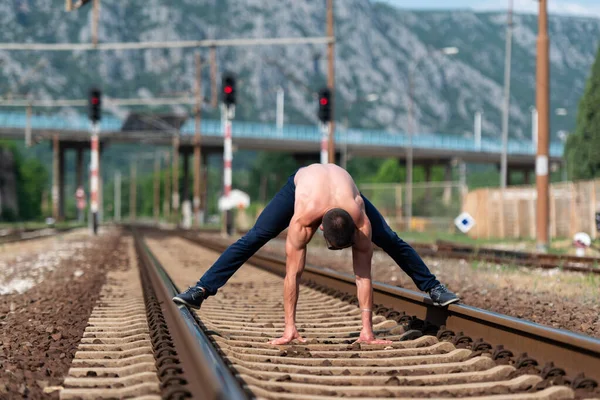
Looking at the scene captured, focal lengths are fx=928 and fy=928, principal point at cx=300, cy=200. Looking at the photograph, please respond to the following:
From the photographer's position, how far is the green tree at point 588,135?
181 feet

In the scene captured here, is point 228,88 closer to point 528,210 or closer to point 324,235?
point 528,210

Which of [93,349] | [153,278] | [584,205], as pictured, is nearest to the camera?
[93,349]

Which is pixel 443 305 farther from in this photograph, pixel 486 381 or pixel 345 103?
pixel 345 103

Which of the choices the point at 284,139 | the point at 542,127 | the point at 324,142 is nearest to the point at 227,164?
the point at 324,142

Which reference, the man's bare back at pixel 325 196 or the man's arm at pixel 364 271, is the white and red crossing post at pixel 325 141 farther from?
the man's bare back at pixel 325 196

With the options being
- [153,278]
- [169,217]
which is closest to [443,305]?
[153,278]

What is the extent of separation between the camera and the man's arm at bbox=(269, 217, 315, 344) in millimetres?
6516

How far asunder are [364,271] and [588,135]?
53.6m

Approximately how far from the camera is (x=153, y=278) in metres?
12.6

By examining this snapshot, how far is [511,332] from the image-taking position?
240 inches

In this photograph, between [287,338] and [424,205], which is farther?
[424,205]

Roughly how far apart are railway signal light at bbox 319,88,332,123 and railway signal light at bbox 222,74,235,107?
359 centimetres

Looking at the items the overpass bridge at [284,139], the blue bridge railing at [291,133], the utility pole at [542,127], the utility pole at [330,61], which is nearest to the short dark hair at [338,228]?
the utility pole at [542,127]

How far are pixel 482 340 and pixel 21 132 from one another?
3378 inches
